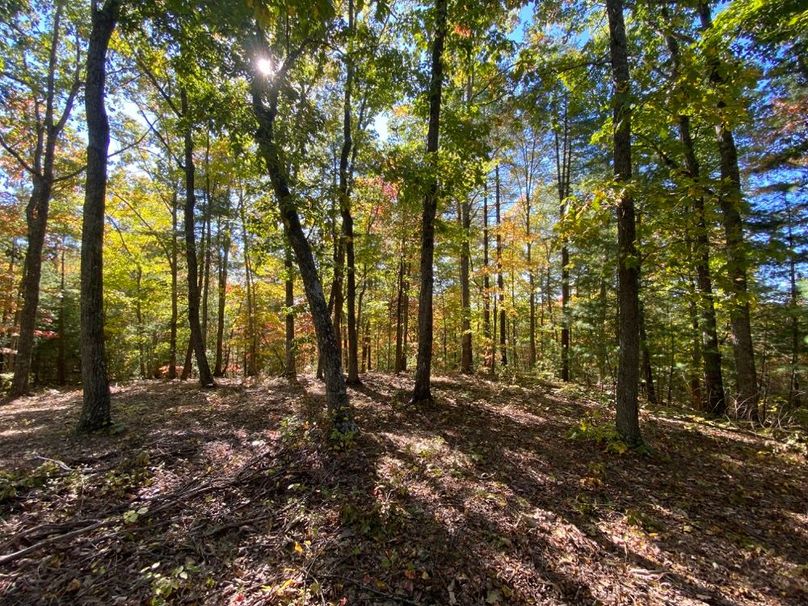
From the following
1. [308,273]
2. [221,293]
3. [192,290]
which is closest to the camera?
[308,273]

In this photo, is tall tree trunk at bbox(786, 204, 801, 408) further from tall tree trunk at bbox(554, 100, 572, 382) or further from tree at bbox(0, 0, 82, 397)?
tree at bbox(0, 0, 82, 397)

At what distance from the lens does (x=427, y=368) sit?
25.0 ft

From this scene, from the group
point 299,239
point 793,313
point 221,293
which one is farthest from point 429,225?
point 221,293

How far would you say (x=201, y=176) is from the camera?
43.4 ft

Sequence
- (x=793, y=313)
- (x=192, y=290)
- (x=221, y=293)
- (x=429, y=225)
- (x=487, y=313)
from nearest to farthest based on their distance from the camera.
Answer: (x=429, y=225) < (x=793, y=313) < (x=192, y=290) < (x=487, y=313) < (x=221, y=293)

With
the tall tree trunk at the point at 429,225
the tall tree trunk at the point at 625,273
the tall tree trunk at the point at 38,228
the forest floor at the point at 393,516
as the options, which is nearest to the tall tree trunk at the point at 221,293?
the tall tree trunk at the point at 38,228

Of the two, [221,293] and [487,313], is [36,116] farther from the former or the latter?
[487,313]

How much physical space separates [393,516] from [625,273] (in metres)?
4.90

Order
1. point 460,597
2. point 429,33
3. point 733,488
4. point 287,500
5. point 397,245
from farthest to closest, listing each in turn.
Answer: point 397,245, point 429,33, point 733,488, point 287,500, point 460,597

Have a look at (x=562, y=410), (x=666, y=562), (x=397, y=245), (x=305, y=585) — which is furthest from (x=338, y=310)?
(x=666, y=562)

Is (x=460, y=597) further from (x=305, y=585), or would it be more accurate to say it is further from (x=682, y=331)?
(x=682, y=331)

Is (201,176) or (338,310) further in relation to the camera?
(201,176)

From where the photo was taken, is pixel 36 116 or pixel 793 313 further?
pixel 36 116

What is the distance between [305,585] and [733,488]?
5.37 m
